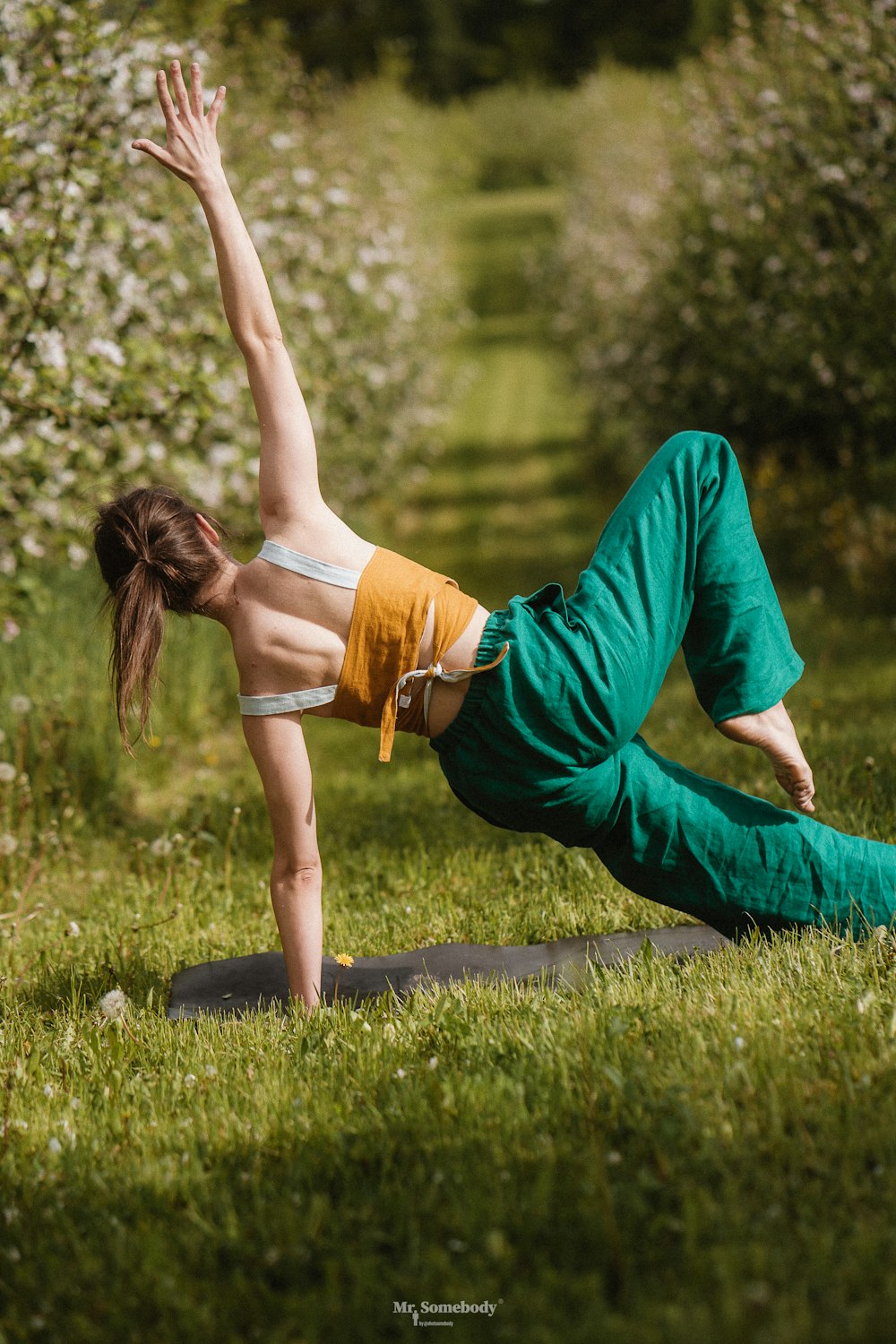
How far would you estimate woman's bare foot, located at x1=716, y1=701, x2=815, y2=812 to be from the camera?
2.74m

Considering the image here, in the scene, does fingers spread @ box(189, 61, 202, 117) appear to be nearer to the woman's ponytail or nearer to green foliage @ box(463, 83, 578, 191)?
the woman's ponytail

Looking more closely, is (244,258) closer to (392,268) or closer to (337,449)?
(337,449)

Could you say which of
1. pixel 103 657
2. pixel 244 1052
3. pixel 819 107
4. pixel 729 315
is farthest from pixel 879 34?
pixel 244 1052

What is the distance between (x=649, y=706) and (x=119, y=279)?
11.6 ft

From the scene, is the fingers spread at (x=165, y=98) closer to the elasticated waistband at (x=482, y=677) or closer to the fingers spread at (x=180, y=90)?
the fingers spread at (x=180, y=90)

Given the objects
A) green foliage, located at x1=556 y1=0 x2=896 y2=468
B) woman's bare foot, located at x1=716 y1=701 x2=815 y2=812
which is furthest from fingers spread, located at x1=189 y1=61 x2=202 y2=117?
green foliage, located at x1=556 y1=0 x2=896 y2=468

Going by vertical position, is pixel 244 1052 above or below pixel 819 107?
below

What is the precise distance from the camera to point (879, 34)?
5594 mm

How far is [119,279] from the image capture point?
516cm

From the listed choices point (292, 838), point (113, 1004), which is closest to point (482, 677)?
point (292, 838)

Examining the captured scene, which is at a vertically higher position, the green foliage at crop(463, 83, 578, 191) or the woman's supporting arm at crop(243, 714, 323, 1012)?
the green foliage at crop(463, 83, 578, 191)

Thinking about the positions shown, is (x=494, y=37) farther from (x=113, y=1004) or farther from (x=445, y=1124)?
(x=445, y=1124)

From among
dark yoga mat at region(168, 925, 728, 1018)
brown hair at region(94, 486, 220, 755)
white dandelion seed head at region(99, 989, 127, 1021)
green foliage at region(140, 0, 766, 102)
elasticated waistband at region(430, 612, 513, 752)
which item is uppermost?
green foliage at region(140, 0, 766, 102)

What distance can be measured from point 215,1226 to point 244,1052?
60 centimetres
